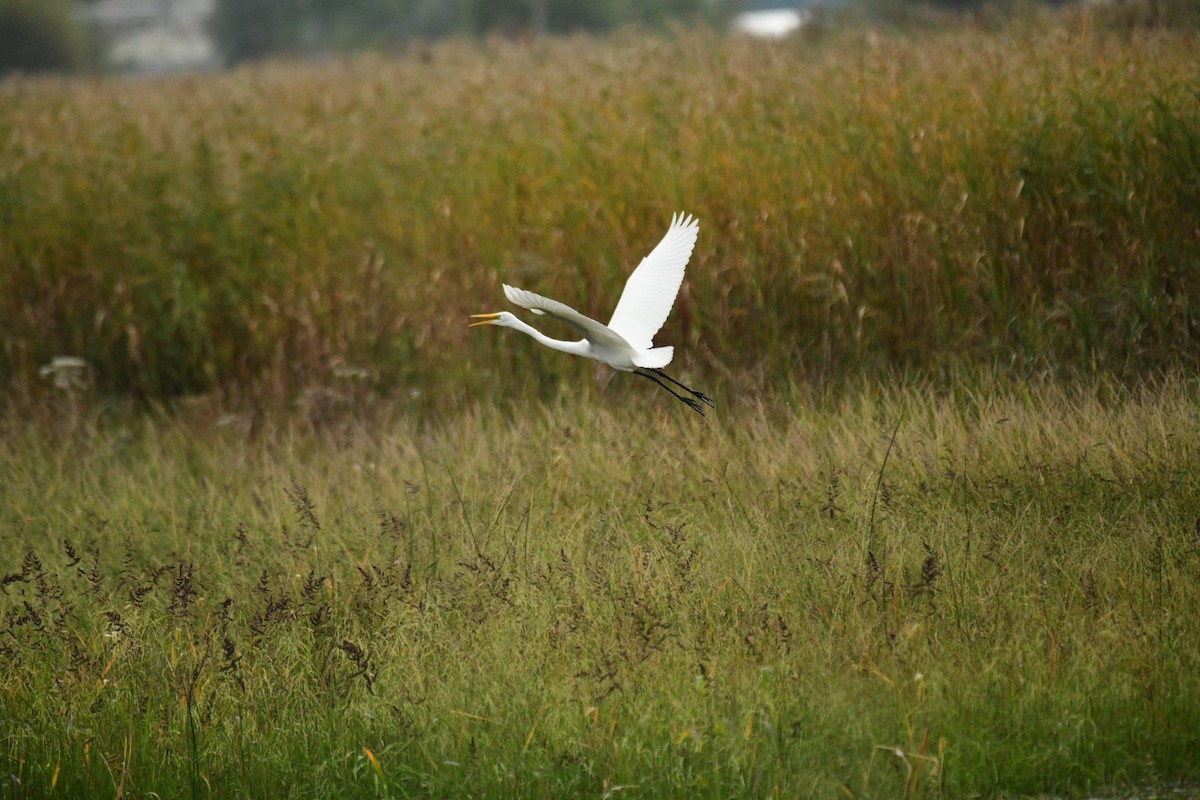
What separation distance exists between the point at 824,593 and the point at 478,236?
3544 mm

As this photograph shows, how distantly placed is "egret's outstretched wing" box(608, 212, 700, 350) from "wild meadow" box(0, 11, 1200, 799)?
645 millimetres

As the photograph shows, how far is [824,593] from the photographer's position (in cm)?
361

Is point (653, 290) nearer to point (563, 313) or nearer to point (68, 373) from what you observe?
point (563, 313)

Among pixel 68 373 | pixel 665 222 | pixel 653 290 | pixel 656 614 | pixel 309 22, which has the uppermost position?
pixel 309 22

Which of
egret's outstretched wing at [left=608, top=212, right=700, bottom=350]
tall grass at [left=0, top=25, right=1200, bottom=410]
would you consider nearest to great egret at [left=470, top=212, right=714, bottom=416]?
egret's outstretched wing at [left=608, top=212, right=700, bottom=350]

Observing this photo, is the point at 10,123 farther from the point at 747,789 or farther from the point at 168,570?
the point at 747,789

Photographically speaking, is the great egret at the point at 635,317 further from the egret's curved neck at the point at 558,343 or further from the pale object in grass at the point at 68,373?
the pale object in grass at the point at 68,373

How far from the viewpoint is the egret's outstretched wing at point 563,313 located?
3.02m

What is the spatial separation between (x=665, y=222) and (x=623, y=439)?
5.24ft

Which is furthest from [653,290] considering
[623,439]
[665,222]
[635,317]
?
[665,222]

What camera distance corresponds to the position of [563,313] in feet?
10.2

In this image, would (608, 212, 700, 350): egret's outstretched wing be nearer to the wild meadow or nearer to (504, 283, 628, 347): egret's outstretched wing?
(504, 283, 628, 347): egret's outstretched wing

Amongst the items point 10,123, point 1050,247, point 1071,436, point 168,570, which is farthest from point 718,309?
point 10,123

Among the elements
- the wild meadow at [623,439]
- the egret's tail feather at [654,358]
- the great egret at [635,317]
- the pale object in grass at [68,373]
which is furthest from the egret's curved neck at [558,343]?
the pale object in grass at [68,373]
